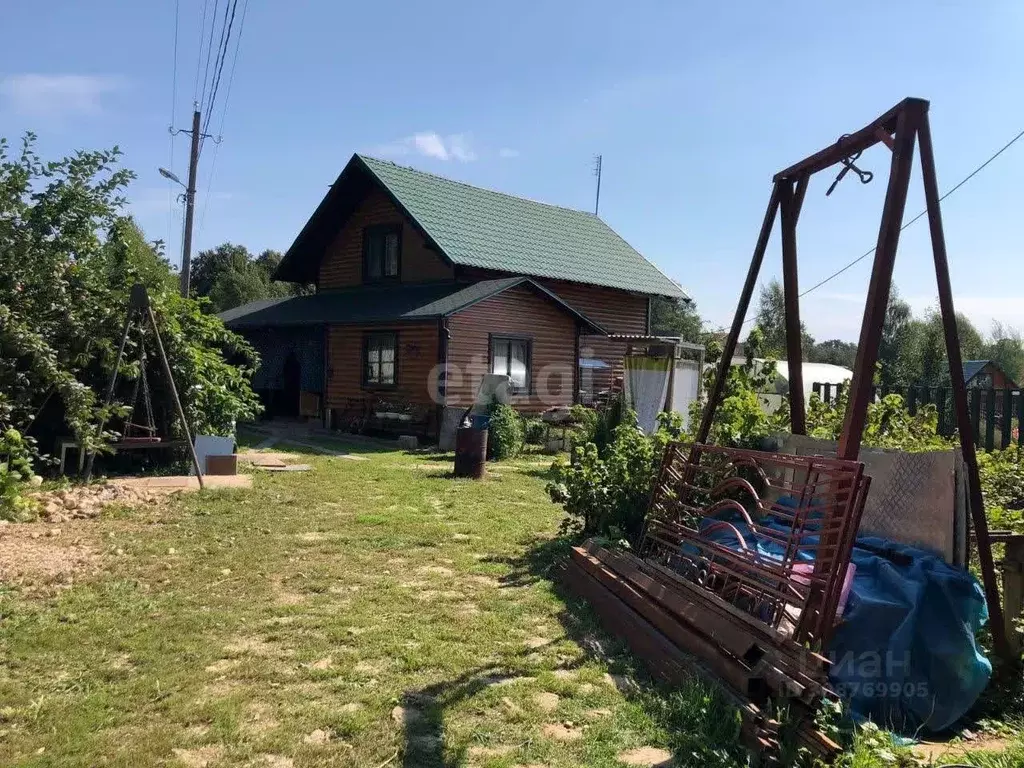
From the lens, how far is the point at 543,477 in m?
11.8

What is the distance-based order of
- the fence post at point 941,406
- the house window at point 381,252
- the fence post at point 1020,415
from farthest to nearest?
the house window at point 381,252 → the fence post at point 941,406 → the fence post at point 1020,415

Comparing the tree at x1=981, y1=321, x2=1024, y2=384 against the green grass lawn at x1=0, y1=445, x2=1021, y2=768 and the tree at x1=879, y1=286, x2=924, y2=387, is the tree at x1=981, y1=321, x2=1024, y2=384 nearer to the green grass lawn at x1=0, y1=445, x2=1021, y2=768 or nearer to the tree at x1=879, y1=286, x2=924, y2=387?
the tree at x1=879, y1=286, x2=924, y2=387

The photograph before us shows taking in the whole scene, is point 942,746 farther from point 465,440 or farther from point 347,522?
point 465,440

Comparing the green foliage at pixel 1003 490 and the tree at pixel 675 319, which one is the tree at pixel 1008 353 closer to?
the tree at pixel 675 319

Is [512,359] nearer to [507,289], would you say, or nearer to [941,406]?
[507,289]

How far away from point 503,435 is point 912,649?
10784mm

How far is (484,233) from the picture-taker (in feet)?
65.7

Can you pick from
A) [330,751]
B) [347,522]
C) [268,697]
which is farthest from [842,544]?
[347,522]

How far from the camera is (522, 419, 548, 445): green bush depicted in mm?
16297

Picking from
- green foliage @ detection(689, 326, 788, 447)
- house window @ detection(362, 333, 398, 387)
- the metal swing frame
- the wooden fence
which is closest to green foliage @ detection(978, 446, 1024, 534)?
green foliage @ detection(689, 326, 788, 447)

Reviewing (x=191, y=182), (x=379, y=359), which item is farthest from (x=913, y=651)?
(x=191, y=182)

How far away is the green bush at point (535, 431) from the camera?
1630 cm

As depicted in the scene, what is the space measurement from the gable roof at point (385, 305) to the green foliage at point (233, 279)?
21.6 m

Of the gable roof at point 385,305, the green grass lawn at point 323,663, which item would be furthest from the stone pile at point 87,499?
the gable roof at point 385,305
